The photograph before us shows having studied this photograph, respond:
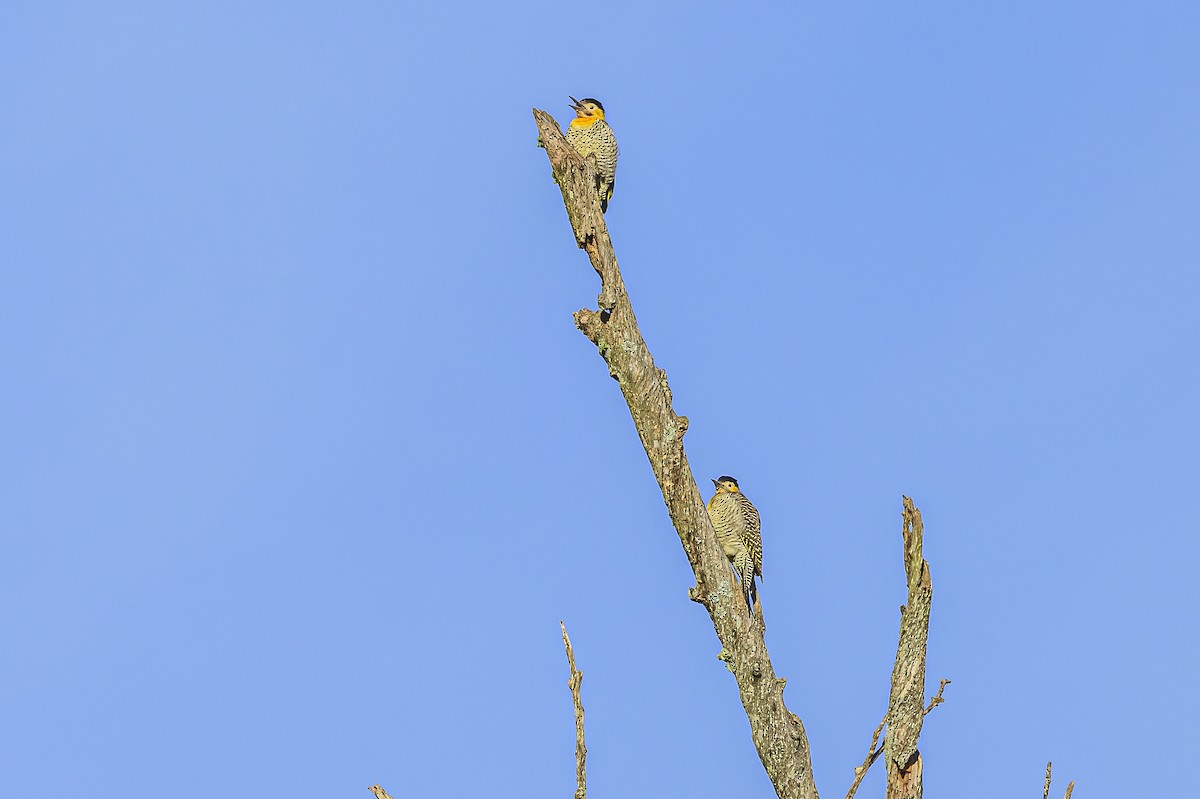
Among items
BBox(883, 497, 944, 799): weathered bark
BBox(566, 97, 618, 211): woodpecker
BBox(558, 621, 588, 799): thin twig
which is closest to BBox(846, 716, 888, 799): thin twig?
BBox(883, 497, 944, 799): weathered bark

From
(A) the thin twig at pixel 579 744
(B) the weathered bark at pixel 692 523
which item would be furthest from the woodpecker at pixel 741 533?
(A) the thin twig at pixel 579 744

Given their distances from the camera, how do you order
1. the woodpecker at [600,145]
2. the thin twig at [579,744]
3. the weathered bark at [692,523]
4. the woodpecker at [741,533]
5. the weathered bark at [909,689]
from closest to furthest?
the thin twig at [579,744]
the weathered bark at [909,689]
the weathered bark at [692,523]
the woodpecker at [741,533]
the woodpecker at [600,145]

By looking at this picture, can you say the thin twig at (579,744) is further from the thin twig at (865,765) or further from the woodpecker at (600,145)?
the woodpecker at (600,145)

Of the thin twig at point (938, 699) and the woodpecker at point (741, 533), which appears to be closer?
the thin twig at point (938, 699)

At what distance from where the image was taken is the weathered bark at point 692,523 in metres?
8.09

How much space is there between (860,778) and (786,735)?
109 cm

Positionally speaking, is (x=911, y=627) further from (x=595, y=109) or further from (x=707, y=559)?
(x=595, y=109)

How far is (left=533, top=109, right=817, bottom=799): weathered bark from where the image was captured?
8086 millimetres

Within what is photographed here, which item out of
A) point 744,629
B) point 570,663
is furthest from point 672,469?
point 570,663

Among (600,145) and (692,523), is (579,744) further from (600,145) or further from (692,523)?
(600,145)

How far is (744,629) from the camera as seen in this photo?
8203mm

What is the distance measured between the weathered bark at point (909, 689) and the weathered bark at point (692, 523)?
2.63 ft

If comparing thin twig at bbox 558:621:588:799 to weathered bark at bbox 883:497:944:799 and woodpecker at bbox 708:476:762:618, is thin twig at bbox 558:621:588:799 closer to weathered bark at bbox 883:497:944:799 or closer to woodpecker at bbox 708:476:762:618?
weathered bark at bbox 883:497:944:799

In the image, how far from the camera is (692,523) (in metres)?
8.11
